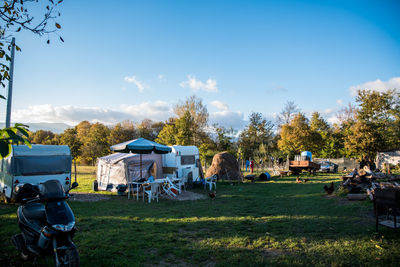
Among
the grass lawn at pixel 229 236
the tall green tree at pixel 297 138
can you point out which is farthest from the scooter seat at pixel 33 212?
the tall green tree at pixel 297 138

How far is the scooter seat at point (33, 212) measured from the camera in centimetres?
403

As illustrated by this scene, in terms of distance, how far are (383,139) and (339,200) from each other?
73.3 feet

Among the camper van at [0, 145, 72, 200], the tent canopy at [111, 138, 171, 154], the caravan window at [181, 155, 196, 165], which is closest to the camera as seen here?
the camper van at [0, 145, 72, 200]

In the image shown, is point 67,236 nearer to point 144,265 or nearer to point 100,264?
point 100,264

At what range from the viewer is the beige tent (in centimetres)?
1242

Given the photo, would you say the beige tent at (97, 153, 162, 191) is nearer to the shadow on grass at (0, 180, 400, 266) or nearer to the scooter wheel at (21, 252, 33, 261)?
the shadow on grass at (0, 180, 400, 266)

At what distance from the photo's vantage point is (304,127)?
3041 centimetres

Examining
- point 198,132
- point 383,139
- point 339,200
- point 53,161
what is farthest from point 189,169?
point 383,139

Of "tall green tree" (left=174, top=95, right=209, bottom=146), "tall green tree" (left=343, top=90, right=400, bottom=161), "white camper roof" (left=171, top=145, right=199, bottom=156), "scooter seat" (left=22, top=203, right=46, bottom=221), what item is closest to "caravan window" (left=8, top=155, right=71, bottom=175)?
"white camper roof" (left=171, top=145, right=199, bottom=156)

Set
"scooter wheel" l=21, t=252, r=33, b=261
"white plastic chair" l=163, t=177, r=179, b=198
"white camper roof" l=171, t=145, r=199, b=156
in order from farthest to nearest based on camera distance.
Answer: "white camper roof" l=171, t=145, r=199, b=156, "white plastic chair" l=163, t=177, r=179, b=198, "scooter wheel" l=21, t=252, r=33, b=261

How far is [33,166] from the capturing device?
9.95m

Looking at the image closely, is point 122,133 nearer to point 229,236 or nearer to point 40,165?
point 40,165

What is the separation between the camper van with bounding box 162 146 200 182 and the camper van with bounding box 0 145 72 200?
17.5 ft

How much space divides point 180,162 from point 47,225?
1136cm
